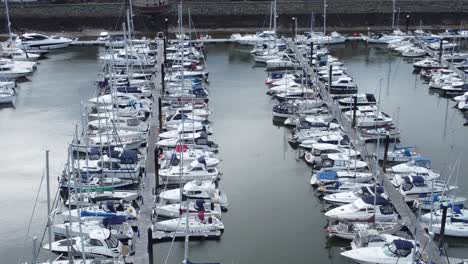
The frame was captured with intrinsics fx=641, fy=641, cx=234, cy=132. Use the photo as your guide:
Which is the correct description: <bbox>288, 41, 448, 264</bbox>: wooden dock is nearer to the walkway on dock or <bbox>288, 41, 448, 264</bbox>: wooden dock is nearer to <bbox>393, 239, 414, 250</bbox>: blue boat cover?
<bbox>393, 239, 414, 250</bbox>: blue boat cover

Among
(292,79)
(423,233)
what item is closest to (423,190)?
(423,233)

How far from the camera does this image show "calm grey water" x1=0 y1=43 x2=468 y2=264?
29.2 m

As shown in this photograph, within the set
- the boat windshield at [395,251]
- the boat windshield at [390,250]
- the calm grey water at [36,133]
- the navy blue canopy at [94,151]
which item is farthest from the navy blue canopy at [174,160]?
the boat windshield at [395,251]

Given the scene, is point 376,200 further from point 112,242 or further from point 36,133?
point 36,133

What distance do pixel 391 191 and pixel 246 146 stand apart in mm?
11263

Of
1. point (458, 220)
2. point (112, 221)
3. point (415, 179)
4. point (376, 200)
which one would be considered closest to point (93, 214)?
point (112, 221)

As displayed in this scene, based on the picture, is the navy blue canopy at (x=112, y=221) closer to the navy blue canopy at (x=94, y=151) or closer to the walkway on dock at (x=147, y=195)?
the walkway on dock at (x=147, y=195)

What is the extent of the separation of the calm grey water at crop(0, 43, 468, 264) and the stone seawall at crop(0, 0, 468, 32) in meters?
11.1

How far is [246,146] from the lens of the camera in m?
41.2

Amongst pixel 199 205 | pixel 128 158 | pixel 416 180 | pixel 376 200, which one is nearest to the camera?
pixel 376 200

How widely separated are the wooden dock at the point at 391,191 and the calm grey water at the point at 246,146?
1960 mm

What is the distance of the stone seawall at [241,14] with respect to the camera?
75.8 metres

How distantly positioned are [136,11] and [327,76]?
3160 centimetres

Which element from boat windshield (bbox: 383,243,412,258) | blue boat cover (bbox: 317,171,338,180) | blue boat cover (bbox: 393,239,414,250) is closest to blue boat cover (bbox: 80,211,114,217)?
blue boat cover (bbox: 317,171,338,180)
